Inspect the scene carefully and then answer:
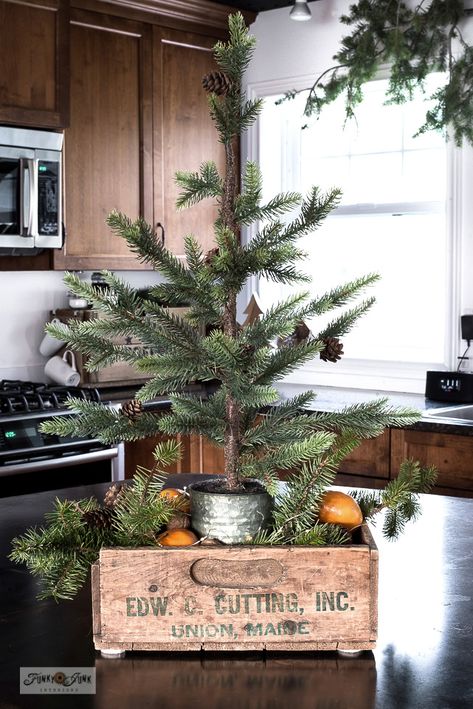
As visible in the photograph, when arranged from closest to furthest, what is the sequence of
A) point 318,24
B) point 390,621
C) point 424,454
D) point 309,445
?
1. point 309,445
2. point 390,621
3. point 424,454
4. point 318,24

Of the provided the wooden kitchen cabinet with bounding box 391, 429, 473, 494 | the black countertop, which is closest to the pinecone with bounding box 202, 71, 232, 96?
the black countertop

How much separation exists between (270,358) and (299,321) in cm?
Result: 6

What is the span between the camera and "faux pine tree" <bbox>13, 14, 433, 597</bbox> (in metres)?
1.31

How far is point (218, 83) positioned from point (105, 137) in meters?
3.37

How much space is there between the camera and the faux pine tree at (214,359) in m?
1.31

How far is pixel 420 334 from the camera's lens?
15.7ft

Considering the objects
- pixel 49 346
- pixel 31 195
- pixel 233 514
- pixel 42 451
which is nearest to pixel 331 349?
pixel 233 514

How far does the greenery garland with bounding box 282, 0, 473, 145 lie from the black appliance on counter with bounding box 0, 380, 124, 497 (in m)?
1.75

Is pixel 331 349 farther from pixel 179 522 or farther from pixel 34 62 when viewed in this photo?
pixel 34 62

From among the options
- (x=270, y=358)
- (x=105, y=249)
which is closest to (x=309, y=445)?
(x=270, y=358)

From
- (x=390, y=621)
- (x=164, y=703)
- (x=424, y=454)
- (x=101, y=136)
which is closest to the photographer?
(x=164, y=703)

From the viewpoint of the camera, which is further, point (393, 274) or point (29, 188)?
point (393, 274)

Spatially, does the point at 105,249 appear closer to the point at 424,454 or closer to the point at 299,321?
the point at 424,454

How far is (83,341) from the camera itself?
1.37 m
